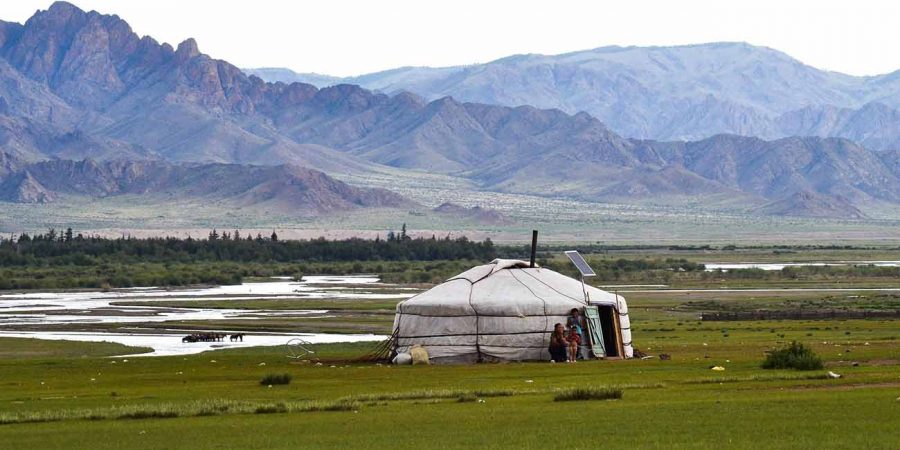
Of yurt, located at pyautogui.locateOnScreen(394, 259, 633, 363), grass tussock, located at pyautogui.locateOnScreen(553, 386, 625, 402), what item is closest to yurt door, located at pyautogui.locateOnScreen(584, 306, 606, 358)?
yurt, located at pyautogui.locateOnScreen(394, 259, 633, 363)

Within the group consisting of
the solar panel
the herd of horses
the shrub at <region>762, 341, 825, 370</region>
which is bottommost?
the herd of horses

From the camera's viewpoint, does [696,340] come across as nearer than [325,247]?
Yes

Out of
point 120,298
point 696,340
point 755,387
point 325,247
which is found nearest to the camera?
point 755,387

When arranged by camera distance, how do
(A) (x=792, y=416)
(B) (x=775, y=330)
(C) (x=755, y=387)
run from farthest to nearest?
(B) (x=775, y=330), (C) (x=755, y=387), (A) (x=792, y=416)

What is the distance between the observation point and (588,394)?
2553cm

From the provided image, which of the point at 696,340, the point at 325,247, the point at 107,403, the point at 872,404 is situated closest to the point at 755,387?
the point at 872,404

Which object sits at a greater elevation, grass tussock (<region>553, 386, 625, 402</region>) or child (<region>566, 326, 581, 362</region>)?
child (<region>566, 326, 581, 362</region>)

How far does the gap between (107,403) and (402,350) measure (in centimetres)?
1161

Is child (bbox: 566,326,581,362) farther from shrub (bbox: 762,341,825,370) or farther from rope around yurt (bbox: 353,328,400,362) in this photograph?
shrub (bbox: 762,341,825,370)

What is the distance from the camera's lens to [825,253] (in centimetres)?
14812

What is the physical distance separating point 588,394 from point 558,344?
33.7ft

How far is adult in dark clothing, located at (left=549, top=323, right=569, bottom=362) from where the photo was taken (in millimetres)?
35781

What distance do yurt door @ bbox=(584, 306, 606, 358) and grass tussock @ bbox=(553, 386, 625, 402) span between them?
1076 centimetres

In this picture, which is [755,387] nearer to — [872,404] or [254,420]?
[872,404]
